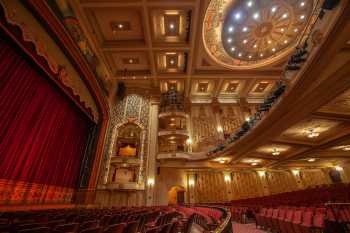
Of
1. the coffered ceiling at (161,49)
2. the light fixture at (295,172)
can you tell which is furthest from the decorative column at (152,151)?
the light fixture at (295,172)

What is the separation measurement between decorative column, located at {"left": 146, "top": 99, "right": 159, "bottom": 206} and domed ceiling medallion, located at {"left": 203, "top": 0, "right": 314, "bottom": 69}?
6.43 m

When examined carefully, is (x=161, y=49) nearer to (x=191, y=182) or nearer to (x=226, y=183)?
(x=191, y=182)

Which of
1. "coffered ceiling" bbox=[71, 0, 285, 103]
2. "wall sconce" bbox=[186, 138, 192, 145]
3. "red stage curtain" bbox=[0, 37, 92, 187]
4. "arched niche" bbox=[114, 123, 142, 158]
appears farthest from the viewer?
"wall sconce" bbox=[186, 138, 192, 145]

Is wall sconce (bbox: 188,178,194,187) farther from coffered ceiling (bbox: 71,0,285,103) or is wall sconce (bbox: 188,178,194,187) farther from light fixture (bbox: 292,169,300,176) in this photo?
light fixture (bbox: 292,169,300,176)

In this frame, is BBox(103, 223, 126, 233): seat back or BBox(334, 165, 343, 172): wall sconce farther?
BBox(334, 165, 343, 172): wall sconce

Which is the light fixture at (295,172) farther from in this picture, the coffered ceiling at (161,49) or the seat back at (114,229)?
the seat back at (114,229)

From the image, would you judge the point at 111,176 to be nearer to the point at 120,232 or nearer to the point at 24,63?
the point at 24,63

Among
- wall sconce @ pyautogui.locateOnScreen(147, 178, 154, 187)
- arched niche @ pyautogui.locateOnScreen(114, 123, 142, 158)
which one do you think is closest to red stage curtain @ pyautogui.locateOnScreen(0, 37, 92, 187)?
arched niche @ pyautogui.locateOnScreen(114, 123, 142, 158)

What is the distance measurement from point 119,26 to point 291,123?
34.0 feet

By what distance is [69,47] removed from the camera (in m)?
7.82

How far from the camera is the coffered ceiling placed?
30.4 feet

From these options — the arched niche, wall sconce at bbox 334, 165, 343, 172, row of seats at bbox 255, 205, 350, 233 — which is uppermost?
the arched niche

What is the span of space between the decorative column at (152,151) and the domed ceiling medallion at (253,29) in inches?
253

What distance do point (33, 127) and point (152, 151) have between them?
740 centimetres
